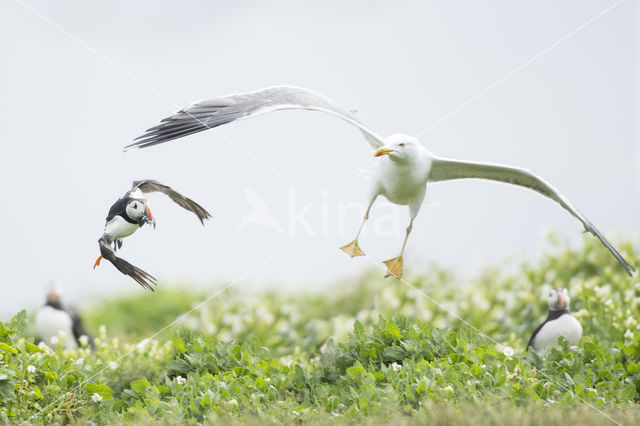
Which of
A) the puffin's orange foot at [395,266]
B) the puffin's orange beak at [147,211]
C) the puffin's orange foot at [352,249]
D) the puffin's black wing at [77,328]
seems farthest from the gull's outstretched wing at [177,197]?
the puffin's black wing at [77,328]

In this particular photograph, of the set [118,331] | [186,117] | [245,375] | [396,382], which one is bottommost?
[118,331]

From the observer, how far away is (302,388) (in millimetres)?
4930

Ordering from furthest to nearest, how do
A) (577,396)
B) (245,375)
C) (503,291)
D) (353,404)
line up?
(503,291)
(245,375)
(577,396)
(353,404)

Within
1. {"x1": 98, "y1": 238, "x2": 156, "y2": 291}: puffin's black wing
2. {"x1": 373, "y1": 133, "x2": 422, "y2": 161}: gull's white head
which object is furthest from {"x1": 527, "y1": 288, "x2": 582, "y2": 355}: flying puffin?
{"x1": 98, "y1": 238, "x2": 156, "y2": 291}: puffin's black wing

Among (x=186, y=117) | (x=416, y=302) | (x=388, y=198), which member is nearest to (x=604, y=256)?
(x=416, y=302)

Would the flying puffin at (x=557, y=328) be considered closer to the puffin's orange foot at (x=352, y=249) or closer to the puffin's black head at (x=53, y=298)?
the puffin's orange foot at (x=352, y=249)

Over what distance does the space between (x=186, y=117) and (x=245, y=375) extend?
174 centimetres

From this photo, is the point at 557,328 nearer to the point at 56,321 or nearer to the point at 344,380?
the point at 344,380

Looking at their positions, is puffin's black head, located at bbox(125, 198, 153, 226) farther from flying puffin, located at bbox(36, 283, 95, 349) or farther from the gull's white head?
flying puffin, located at bbox(36, 283, 95, 349)

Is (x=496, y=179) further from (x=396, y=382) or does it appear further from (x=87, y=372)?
(x=87, y=372)

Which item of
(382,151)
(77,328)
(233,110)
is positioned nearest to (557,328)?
(382,151)

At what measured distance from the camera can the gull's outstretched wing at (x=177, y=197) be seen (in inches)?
179

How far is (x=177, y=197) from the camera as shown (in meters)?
4.75

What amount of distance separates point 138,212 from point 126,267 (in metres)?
0.32
